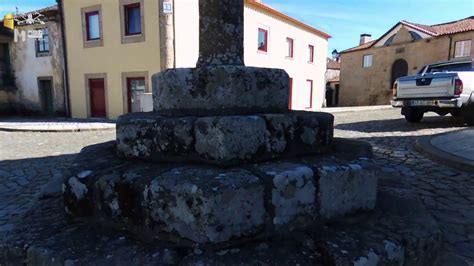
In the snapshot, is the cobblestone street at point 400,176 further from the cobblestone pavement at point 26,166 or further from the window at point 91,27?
the window at point 91,27

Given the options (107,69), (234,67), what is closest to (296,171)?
(234,67)

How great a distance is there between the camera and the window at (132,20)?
12430 millimetres

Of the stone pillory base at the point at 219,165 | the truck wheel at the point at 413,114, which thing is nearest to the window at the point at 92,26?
the truck wheel at the point at 413,114

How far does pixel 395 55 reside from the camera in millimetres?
24922

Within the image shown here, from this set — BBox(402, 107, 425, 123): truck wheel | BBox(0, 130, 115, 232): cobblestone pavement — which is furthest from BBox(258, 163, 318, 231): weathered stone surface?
BBox(402, 107, 425, 123): truck wheel

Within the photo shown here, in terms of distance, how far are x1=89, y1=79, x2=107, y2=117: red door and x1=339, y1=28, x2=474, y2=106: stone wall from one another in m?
20.9

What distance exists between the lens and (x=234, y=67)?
191cm

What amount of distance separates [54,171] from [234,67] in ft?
12.4

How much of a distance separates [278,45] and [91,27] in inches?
369

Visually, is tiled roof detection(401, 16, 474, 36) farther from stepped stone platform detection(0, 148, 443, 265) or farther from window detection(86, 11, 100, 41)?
stepped stone platform detection(0, 148, 443, 265)

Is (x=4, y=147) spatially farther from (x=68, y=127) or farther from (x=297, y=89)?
(x=297, y=89)

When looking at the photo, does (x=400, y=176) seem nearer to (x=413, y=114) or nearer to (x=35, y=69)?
(x=413, y=114)

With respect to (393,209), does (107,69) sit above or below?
above

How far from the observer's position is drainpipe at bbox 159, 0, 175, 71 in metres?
11.6
